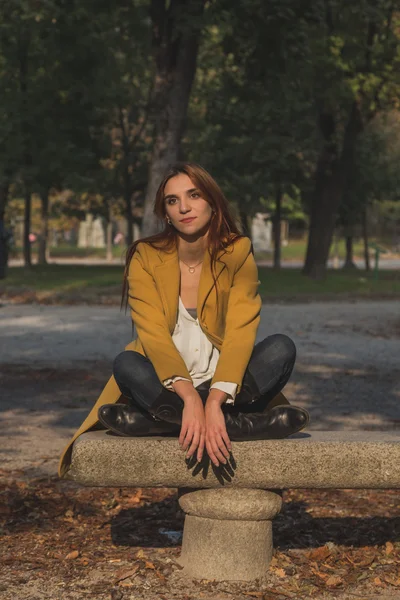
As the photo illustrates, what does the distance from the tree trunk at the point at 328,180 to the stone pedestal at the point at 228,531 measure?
→ 78.2ft

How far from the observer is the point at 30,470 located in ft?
20.9

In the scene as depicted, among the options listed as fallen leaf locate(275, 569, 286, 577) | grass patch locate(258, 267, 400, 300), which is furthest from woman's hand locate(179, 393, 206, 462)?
grass patch locate(258, 267, 400, 300)

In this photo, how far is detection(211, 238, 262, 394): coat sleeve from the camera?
4207mm

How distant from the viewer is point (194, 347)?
441cm

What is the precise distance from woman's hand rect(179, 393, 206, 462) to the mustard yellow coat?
176mm

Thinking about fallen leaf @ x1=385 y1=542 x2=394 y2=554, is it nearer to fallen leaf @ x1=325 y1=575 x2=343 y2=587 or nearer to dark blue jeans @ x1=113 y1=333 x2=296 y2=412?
fallen leaf @ x1=325 y1=575 x2=343 y2=587

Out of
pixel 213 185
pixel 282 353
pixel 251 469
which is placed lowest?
pixel 251 469

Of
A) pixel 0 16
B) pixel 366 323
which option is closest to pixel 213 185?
pixel 366 323

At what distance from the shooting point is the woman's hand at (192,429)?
4.04 metres

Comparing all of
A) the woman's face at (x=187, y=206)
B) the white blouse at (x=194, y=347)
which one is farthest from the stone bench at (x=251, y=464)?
the woman's face at (x=187, y=206)

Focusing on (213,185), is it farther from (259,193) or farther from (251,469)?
(259,193)

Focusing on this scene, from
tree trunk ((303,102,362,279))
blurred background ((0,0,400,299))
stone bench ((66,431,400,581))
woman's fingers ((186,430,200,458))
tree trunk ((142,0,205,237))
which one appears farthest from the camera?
tree trunk ((303,102,362,279))

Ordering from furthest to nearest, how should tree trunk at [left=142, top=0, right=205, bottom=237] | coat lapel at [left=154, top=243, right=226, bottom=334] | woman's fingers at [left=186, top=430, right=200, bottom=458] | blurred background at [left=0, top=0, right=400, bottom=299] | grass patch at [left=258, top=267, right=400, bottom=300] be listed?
grass patch at [left=258, top=267, right=400, bottom=300] < blurred background at [left=0, top=0, right=400, bottom=299] < tree trunk at [left=142, top=0, right=205, bottom=237] < coat lapel at [left=154, top=243, right=226, bottom=334] < woman's fingers at [left=186, top=430, right=200, bottom=458]

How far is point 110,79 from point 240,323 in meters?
28.0
